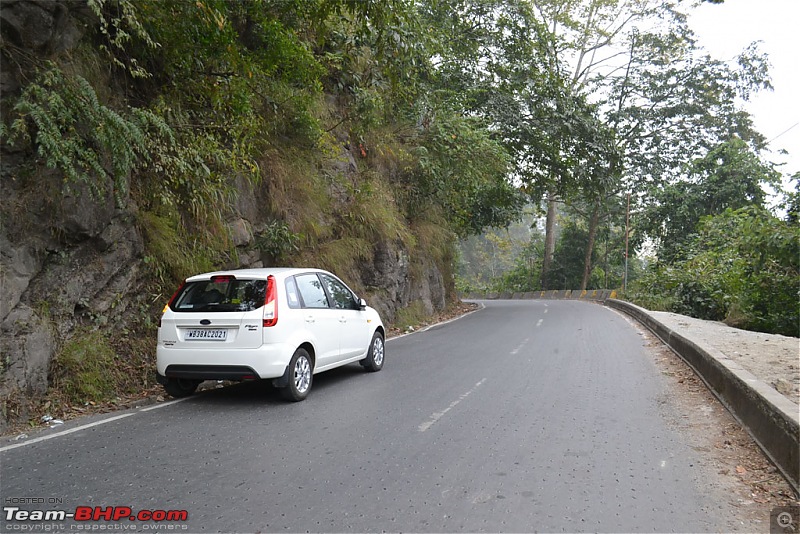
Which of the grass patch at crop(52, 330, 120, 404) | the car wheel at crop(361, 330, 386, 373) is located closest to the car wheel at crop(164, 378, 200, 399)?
the grass patch at crop(52, 330, 120, 404)

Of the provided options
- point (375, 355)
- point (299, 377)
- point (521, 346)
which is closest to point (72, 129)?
point (299, 377)

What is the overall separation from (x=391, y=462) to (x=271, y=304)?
9.26ft

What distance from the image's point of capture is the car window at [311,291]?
7.81 metres

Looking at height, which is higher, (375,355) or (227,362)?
(227,362)

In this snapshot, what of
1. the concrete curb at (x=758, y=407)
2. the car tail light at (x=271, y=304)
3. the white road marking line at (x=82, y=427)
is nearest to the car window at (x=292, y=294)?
the car tail light at (x=271, y=304)

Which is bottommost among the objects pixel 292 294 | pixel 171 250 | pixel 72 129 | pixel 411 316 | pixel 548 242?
pixel 411 316

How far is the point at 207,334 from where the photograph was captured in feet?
22.9

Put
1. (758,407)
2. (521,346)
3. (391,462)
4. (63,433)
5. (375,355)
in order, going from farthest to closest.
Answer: (521,346)
(375,355)
(63,433)
(758,407)
(391,462)

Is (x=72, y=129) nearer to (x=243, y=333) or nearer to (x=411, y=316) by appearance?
(x=243, y=333)

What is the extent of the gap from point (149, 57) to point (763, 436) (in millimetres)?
9413

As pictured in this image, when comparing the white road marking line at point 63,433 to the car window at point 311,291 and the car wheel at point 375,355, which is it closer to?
the car window at point 311,291

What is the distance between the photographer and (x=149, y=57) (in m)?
9.20

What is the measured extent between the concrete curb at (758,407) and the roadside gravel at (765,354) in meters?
0.35

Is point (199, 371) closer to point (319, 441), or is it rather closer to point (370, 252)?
point (319, 441)
